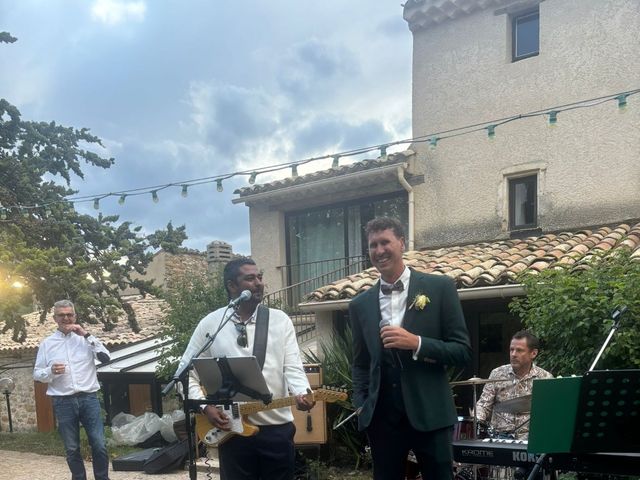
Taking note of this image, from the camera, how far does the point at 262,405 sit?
319 centimetres

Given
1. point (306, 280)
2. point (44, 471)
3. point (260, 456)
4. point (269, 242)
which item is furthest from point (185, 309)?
point (260, 456)

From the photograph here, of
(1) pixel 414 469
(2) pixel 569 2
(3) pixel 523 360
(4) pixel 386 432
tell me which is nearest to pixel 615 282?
(3) pixel 523 360

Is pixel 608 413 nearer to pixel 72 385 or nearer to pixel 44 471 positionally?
pixel 72 385

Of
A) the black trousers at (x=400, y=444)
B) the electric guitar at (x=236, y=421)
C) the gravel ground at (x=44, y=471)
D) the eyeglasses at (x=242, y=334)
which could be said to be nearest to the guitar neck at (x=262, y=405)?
the electric guitar at (x=236, y=421)

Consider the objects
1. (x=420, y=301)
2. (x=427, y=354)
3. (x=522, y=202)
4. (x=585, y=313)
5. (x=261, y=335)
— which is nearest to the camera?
(x=427, y=354)

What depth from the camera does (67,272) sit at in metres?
8.20

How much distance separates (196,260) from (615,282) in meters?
13.2

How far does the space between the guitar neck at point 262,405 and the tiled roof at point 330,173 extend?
247 inches

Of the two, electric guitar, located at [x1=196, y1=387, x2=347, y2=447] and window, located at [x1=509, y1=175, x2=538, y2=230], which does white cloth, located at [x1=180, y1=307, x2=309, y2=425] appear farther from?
window, located at [x1=509, y1=175, x2=538, y2=230]

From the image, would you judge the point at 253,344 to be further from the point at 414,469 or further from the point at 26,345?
the point at 26,345

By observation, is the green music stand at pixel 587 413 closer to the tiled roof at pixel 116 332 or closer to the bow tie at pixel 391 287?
the bow tie at pixel 391 287

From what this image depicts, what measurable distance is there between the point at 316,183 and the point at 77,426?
5.65 m

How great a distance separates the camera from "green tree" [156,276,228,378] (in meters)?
8.48

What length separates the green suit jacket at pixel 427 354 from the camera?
256cm
